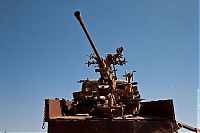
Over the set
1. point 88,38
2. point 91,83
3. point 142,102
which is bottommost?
point 142,102

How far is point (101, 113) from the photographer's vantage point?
30.8ft

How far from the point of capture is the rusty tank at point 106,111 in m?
8.23

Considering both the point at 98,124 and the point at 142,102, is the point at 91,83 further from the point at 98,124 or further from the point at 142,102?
the point at 98,124

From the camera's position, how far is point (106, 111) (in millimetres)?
8758

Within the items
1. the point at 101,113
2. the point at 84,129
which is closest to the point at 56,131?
the point at 84,129

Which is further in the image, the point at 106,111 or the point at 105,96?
the point at 105,96

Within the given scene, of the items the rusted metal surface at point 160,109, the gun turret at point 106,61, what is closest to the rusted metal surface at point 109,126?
the rusted metal surface at point 160,109

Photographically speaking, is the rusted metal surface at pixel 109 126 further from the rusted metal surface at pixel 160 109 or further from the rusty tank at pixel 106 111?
the rusted metal surface at pixel 160 109

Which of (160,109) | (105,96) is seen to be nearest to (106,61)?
(105,96)

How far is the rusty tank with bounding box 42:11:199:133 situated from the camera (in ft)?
27.0

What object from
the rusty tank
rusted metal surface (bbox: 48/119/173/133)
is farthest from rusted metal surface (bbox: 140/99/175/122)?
rusted metal surface (bbox: 48/119/173/133)

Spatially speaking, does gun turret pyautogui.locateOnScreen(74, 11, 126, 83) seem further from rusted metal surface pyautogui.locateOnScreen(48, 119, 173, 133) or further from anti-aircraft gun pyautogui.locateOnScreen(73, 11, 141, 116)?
rusted metal surface pyautogui.locateOnScreen(48, 119, 173, 133)

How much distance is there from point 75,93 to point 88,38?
236 cm

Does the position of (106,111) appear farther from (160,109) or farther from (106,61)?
(106,61)
